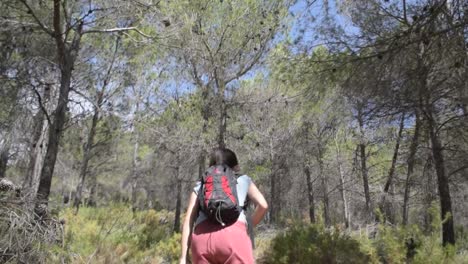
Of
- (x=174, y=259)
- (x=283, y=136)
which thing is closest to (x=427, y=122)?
(x=174, y=259)

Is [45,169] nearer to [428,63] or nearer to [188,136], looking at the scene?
[188,136]

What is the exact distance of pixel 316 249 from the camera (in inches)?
237

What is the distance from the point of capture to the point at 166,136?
11.0 meters

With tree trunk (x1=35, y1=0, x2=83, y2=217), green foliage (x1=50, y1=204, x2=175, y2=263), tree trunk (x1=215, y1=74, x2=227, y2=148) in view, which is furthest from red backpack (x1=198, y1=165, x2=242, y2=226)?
tree trunk (x1=215, y1=74, x2=227, y2=148)

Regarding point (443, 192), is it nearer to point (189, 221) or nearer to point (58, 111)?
point (189, 221)

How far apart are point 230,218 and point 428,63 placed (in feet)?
12.4

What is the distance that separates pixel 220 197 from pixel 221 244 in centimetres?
27

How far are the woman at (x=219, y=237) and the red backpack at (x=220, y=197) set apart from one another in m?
0.05

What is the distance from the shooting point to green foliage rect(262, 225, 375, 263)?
19.2 ft

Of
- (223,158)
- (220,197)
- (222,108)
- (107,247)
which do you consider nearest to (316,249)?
(107,247)

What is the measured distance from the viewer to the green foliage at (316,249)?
5.85 m

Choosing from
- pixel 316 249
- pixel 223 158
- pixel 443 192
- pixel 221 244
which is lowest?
pixel 316 249

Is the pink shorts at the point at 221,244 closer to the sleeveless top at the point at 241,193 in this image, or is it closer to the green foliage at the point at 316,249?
the sleeveless top at the point at 241,193

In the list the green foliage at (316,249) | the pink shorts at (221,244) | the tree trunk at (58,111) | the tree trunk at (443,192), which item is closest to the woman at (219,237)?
the pink shorts at (221,244)
